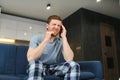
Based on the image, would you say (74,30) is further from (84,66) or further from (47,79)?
(47,79)

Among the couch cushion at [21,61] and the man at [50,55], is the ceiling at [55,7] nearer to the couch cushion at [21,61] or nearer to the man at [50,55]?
the couch cushion at [21,61]

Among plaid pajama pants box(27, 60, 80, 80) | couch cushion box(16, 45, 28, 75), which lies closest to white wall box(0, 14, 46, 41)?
couch cushion box(16, 45, 28, 75)

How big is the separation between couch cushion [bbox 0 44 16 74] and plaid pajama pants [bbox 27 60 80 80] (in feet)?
2.05

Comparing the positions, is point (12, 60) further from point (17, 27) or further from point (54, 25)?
point (17, 27)

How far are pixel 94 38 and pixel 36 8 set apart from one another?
1.84 meters

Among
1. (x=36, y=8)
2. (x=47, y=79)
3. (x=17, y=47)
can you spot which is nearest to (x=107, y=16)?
(x=36, y=8)

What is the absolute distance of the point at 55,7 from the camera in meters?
4.62

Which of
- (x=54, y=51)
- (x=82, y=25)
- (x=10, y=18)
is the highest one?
(x=10, y=18)

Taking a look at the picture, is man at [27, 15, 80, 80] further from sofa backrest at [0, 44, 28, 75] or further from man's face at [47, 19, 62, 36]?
sofa backrest at [0, 44, 28, 75]

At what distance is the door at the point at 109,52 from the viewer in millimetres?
4648

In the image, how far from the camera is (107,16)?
513cm

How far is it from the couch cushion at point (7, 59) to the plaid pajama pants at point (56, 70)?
2.05ft

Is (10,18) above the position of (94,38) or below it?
above

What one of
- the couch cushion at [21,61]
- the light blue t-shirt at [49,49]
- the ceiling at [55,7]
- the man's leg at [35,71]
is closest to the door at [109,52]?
the ceiling at [55,7]
